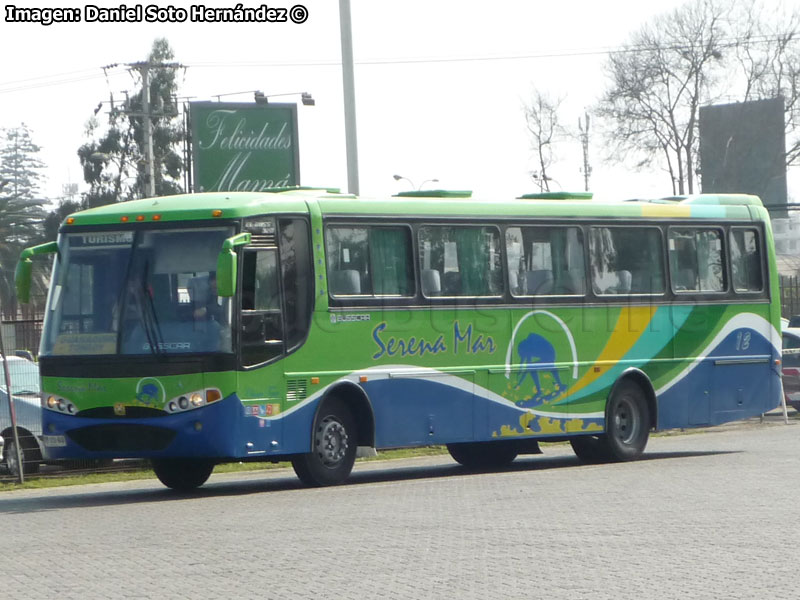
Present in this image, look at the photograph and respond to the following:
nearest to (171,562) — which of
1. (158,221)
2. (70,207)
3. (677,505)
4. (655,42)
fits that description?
(677,505)

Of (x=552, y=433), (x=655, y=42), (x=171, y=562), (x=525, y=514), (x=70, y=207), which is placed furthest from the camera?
(x=70, y=207)

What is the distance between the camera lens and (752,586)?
860 centimetres

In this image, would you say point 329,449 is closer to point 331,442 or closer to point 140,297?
point 331,442

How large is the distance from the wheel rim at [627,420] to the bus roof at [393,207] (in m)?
2.40

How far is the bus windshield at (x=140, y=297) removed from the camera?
50.0 ft

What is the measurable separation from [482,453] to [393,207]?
4.24m

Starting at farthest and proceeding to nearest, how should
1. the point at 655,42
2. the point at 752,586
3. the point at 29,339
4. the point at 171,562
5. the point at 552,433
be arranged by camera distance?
the point at 655,42 → the point at 29,339 → the point at 552,433 → the point at 171,562 → the point at 752,586

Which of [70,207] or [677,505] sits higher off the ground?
[70,207]

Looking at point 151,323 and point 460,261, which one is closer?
point 151,323

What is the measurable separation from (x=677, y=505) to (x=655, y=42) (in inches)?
1971

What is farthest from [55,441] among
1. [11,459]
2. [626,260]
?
[626,260]

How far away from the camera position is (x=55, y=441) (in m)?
15.7

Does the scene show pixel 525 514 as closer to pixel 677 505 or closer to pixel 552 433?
pixel 677 505

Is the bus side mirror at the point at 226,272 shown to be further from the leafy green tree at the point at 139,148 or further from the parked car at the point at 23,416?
the leafy green tree at the point at 139,148
